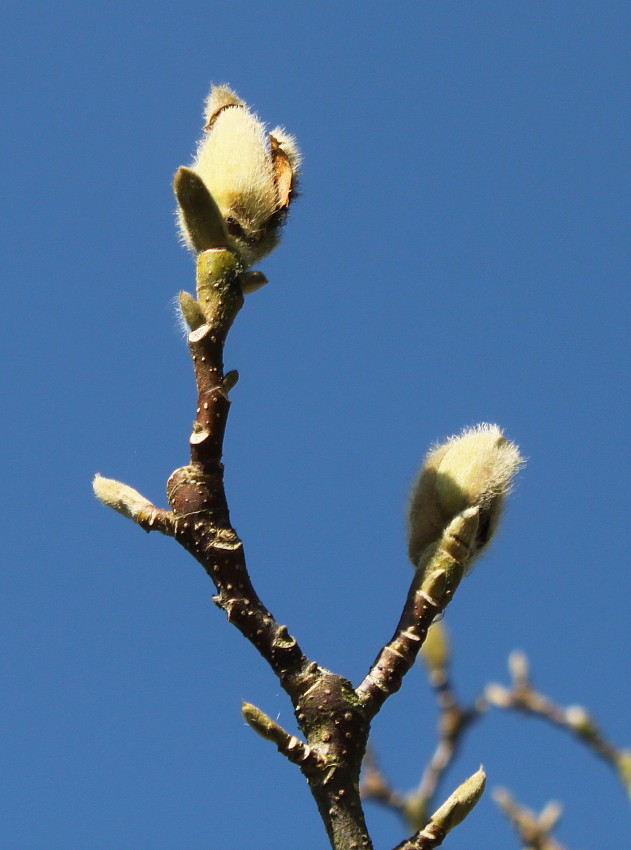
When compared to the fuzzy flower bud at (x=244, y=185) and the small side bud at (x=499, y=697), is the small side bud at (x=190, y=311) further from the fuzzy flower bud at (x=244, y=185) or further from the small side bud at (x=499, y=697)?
the small side bud at (x=499, y=697)

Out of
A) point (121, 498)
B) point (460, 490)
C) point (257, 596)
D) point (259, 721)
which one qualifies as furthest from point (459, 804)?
point (121, 498)

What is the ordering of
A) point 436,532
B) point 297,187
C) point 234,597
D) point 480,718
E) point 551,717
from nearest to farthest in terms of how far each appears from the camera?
point 234,597
point 436,532
point 297,187
point 480,718
point 551,717

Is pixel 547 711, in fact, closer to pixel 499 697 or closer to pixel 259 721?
pixel 499 697

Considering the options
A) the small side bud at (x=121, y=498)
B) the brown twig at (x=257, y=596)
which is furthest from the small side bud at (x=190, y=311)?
the small side bud at (x=121, y=498)

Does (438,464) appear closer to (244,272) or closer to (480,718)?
(244,272)

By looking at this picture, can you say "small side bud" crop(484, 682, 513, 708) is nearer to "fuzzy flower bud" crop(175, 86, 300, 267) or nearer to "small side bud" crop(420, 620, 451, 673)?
"small side bud" crop(420, 620, 451, 673)

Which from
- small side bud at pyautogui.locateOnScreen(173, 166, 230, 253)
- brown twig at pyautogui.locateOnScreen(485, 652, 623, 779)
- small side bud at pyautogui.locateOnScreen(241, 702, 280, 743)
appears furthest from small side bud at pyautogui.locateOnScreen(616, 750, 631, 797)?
small side bud at pyautogui.locateOnScreen(173, 166, 230, 253)

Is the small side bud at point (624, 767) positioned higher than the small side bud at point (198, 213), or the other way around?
the small side bud at point (198, 213)

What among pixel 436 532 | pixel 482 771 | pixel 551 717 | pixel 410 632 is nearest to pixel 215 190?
pixel 436 532
